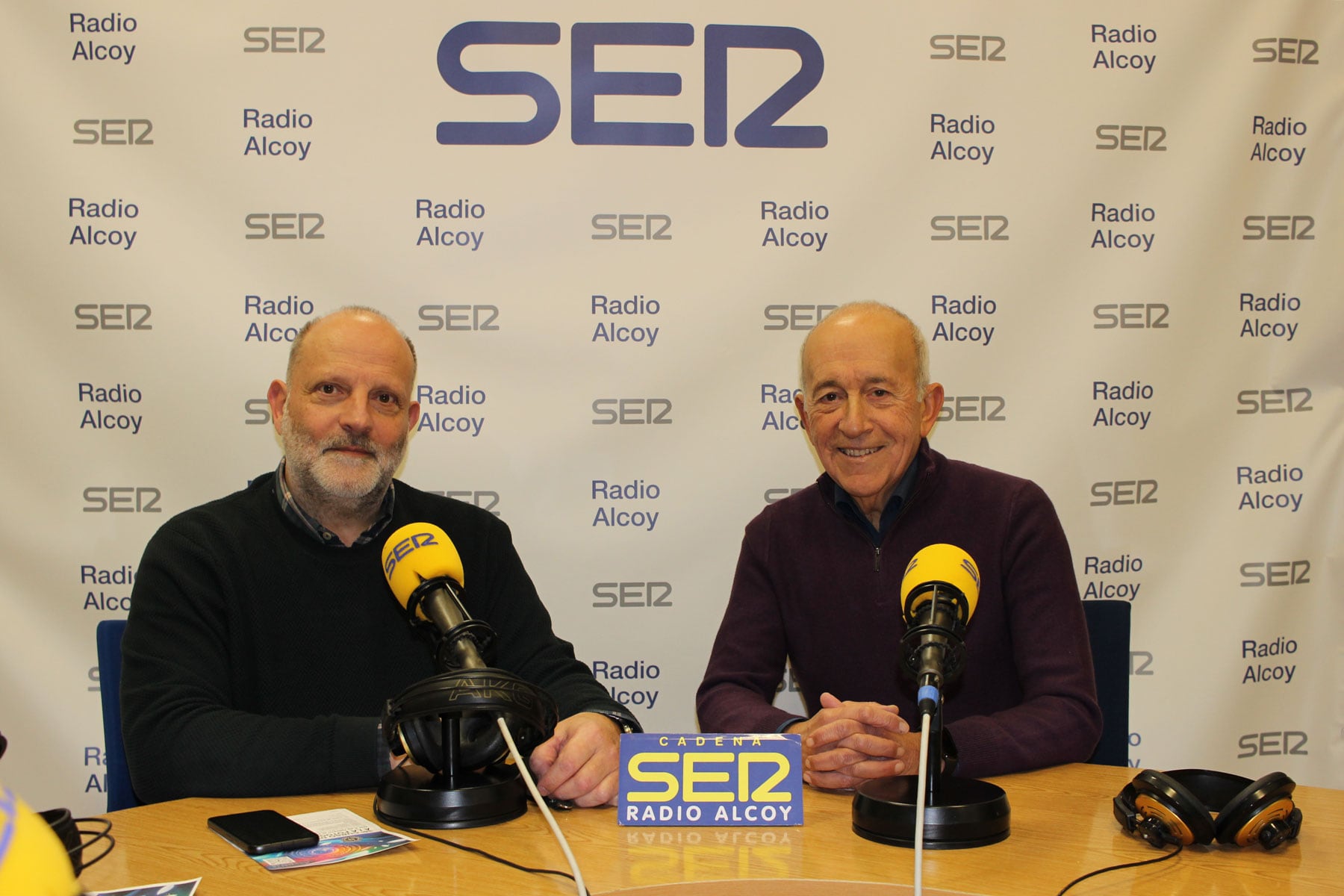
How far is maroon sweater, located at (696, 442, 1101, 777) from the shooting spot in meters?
2.44

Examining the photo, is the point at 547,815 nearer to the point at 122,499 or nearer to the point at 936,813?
the point at 936,813

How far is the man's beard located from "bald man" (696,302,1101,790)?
0.92 metres

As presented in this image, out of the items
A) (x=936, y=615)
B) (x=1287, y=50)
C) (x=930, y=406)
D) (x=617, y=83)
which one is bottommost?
(x=936, y=615)

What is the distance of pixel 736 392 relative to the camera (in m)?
3.26

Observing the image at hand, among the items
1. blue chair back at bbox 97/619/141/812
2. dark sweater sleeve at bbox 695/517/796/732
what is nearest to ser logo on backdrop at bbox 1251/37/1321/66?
dark sweater sleeve at bbox 695/517/796/732

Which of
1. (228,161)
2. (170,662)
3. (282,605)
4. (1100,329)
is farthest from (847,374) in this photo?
(228,161)

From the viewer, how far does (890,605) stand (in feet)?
8.53

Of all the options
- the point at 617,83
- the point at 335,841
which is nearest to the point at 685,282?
the point at 617,83

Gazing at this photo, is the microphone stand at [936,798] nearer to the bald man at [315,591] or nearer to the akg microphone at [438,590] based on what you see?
the bald man at [315,591]

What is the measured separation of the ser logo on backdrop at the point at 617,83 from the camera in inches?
125

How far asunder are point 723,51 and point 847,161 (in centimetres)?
49

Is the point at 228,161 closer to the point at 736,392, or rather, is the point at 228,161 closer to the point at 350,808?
the point at 736,392

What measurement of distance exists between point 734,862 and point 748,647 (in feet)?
3.69

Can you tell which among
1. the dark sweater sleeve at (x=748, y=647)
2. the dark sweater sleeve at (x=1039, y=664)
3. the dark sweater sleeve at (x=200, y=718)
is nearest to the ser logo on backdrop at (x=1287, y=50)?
the dark sweater sleeve at (x=1039, y=664)
